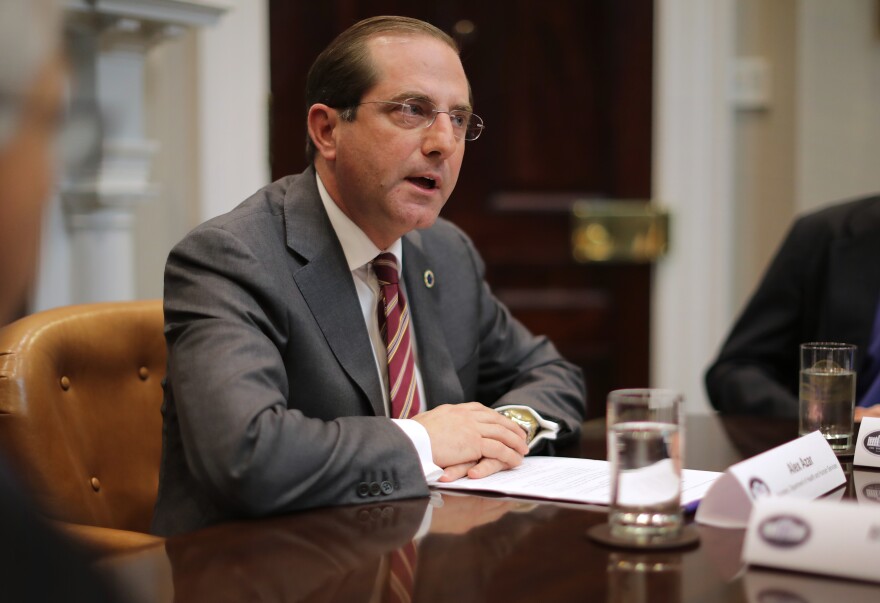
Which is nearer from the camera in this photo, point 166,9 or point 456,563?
point 456,563

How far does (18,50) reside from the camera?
38 cm

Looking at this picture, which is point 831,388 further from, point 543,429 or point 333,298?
point 333,298

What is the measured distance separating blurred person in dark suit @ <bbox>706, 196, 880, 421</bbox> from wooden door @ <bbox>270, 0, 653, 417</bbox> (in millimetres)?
1268

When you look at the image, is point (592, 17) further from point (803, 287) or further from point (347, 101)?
point (347, 101)

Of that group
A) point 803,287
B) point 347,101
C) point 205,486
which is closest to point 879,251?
point 803,287

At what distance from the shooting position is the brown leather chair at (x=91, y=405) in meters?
1.56

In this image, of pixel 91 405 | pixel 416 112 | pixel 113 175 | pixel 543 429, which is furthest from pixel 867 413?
pixel 113 175

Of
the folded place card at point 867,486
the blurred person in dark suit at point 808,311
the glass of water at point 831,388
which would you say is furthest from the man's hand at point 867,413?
the blurred person in dark suit at point 808,311

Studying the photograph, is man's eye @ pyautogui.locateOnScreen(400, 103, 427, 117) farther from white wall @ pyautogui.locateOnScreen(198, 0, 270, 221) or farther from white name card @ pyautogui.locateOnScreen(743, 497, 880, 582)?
white wall @ pyautogui.locateOnScreen(198, 0, 270, 221)

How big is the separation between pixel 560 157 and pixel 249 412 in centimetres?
250

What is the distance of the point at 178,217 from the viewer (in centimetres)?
297

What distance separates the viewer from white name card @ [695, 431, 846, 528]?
1145mm

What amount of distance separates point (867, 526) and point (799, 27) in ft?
9.69

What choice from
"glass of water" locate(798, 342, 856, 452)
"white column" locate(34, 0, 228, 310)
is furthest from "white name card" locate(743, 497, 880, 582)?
"white column" locate(34, 0, 228, 310)
